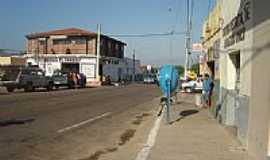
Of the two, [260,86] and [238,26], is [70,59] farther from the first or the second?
[260,86]

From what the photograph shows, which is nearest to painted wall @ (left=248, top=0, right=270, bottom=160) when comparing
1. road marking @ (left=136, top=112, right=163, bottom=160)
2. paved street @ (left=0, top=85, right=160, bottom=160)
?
road marking @ (left=136, top=112, right=163, bottom=160)

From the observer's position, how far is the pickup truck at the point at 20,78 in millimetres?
43625

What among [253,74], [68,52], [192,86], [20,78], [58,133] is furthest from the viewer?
[68,52]

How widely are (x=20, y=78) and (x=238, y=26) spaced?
33184mm

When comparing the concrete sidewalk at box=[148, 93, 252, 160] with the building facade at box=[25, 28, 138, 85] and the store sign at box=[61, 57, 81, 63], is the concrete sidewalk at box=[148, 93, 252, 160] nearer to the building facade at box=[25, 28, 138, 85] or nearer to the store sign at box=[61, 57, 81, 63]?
the building facade at box=[25, 28, 138, 85]

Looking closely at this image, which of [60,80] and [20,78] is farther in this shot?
[60,80]

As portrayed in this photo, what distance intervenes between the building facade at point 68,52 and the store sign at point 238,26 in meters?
58.8

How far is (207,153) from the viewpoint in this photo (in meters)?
10.7

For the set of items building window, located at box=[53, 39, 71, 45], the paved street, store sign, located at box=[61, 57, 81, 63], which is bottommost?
the paved street

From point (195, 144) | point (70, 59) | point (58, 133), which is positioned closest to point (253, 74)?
point (195, 144)

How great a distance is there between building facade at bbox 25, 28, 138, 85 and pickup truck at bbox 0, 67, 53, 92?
28.0 metres

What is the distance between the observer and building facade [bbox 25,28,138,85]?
78000mm

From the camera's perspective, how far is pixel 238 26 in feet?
44.6

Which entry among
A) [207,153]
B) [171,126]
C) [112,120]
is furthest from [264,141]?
[112,120]
